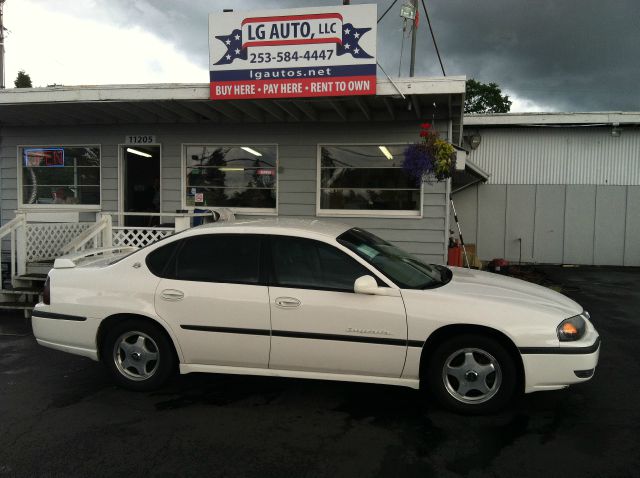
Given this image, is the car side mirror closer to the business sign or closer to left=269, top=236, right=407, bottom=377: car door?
Result: left=269, top=236, right=407, bottom=377: car door

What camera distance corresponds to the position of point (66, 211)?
979cm

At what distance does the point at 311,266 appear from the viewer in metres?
4.26

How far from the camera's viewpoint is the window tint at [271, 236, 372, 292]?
13.6 feet

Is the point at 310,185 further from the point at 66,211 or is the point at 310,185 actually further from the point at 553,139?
the point at 553,139

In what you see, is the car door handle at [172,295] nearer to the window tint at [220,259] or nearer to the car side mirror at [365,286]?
the window tint at [220,259]

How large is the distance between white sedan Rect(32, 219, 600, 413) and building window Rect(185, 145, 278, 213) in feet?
15.8

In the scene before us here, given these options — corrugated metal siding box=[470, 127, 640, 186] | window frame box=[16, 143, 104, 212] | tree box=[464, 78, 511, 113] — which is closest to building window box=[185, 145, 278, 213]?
window frame box=[16, 143, 104, 212]

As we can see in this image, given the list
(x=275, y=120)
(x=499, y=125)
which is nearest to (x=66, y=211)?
(x=275, y=120)

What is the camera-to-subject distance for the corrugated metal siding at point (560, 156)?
1277 centimetres

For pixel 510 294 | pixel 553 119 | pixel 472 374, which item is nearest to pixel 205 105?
pixel 510 294

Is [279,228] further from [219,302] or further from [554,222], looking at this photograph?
[554,222]

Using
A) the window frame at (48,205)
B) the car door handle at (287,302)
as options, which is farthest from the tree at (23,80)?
the car door handle at (287,302)

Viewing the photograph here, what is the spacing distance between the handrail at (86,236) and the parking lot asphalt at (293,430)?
8.90 feet

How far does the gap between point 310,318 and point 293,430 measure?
2.73 feet
